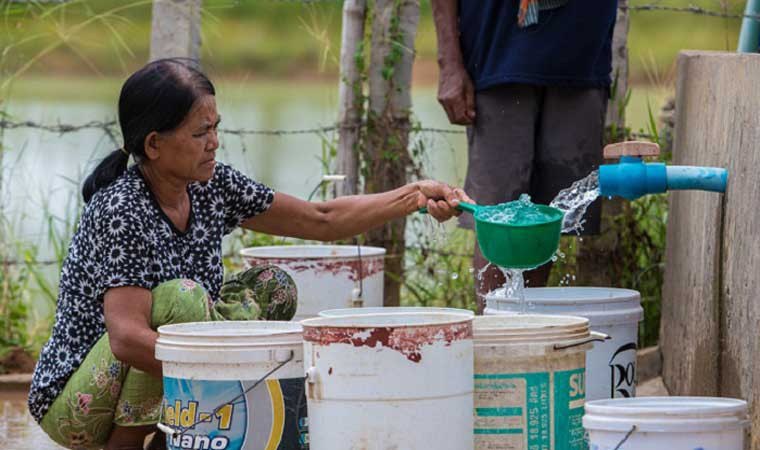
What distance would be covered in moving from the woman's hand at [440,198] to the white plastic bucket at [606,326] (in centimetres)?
26

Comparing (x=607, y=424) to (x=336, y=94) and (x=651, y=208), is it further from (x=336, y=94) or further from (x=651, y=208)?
(x=336, y=94)

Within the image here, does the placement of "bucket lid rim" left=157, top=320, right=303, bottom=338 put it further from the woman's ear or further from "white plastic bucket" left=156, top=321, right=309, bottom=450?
the woman's ear

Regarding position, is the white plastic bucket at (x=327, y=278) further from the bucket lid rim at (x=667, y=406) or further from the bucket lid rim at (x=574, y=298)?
the bucket lid rim at (x=667, y=406)

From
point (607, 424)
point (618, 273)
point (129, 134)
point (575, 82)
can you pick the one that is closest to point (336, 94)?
point (618, 273)

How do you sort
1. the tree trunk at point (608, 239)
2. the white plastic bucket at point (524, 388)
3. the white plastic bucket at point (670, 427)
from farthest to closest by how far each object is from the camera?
the tree trunk at point (608, 239) → the white plastic bucket at point (524, 388) → the white plastic bucket at point (670, 427)

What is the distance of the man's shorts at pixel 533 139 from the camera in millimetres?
3977

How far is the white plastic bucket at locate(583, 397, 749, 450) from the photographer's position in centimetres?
235

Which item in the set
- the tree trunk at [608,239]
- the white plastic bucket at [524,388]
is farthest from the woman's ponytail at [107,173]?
the tree trunk at [608,239]

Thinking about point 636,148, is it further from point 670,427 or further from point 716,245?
point 670,427

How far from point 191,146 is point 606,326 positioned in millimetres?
1167

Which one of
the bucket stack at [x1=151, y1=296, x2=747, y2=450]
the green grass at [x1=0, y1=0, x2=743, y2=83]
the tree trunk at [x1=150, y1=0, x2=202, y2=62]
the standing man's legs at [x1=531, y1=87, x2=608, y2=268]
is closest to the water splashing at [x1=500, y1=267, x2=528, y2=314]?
the bucket stack at [x1=151, y1=296, x2=747, y2=450]

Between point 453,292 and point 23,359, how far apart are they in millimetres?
1682

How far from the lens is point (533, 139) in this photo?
13.1 ft

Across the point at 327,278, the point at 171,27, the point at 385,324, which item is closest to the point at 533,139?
the point at 327,278
